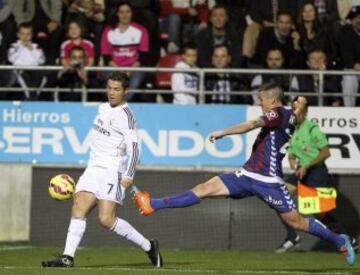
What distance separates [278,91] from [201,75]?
14.5ft

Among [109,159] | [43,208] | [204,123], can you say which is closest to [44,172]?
[43,208]

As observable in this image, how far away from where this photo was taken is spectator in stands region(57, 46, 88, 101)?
17.7 meters

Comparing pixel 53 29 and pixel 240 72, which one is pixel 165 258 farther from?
pixel 53 29

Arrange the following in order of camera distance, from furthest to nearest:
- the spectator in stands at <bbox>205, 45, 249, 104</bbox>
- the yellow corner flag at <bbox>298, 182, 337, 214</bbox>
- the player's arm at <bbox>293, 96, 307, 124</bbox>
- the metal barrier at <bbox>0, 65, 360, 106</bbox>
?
the spectator in stands at <bbox>205, 45, 249, 104</bbox>
the metal barrier at <bbox>0, 65, 360, 106</bbox>
the player's arm at <bbox>293, 96, 307, 124</bbox>
the yellow corner flag at <bbox>298, 182, 337, 214</bbox>

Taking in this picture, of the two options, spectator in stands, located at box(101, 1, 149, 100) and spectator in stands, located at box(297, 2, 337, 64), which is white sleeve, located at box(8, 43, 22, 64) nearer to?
spectator in stands, located at box(101, 1, 149, 100)

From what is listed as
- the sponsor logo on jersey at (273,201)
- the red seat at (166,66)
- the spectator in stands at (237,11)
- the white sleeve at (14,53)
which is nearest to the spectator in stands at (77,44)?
the white sleeve at (14,53)

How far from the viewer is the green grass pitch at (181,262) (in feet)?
43.0

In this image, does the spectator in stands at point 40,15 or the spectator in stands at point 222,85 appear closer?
the spectator in stands at point 222,85

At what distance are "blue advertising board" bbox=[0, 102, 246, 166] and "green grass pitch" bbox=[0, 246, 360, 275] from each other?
141 centimetres

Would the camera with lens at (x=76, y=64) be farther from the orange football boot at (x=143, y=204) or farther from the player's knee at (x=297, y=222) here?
the player's knee at (x=297, y=222)

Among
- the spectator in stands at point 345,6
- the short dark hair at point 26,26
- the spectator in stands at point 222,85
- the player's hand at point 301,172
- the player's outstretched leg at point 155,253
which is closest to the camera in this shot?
the player's outstretched leg at point 155,253

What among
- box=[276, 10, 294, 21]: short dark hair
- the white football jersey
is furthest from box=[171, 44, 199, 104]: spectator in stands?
the white football jersey

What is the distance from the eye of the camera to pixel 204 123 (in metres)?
17.6

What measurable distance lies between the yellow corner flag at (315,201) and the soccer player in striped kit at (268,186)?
9.49 ft
